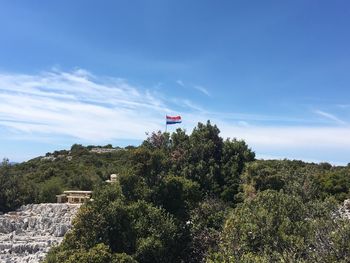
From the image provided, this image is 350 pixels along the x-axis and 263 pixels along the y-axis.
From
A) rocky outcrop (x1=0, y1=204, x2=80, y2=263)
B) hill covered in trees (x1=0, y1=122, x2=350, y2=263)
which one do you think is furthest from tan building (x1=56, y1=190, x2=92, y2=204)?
hill covered in trees (x1=0, y1=122, x2=350, y2=263)

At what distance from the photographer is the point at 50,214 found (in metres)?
34.8

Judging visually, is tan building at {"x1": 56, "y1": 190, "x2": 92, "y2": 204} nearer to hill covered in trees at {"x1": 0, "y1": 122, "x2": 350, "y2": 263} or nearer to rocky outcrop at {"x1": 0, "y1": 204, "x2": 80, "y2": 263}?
rocky outcrop at {"x1": 0, "y1": 204, "x2": 80, "y2": 263}

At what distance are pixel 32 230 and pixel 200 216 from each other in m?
13.8

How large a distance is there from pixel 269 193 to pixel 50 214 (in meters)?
19.6

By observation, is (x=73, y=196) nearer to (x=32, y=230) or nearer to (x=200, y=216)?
(x=32, y=230)

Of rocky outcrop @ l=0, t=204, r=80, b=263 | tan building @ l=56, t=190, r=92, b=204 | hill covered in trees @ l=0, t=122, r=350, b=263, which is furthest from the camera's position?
tan building @ l=56, t=190, r=92, b=204

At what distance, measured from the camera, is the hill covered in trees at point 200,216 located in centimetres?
1553

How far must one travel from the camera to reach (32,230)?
104 feet

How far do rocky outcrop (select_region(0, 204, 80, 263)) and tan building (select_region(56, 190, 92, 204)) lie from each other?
121 inches

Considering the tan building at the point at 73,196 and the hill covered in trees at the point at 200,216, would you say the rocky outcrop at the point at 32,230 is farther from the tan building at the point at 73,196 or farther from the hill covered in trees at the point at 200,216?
the hill covered in trees at the point at 200,216

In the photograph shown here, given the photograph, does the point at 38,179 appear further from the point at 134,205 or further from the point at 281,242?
the point at 281,242

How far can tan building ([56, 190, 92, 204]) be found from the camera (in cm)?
4065

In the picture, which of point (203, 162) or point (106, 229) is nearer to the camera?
point (106, 229)

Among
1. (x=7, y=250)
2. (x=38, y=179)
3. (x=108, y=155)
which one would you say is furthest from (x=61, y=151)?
(x=7, y=250)
